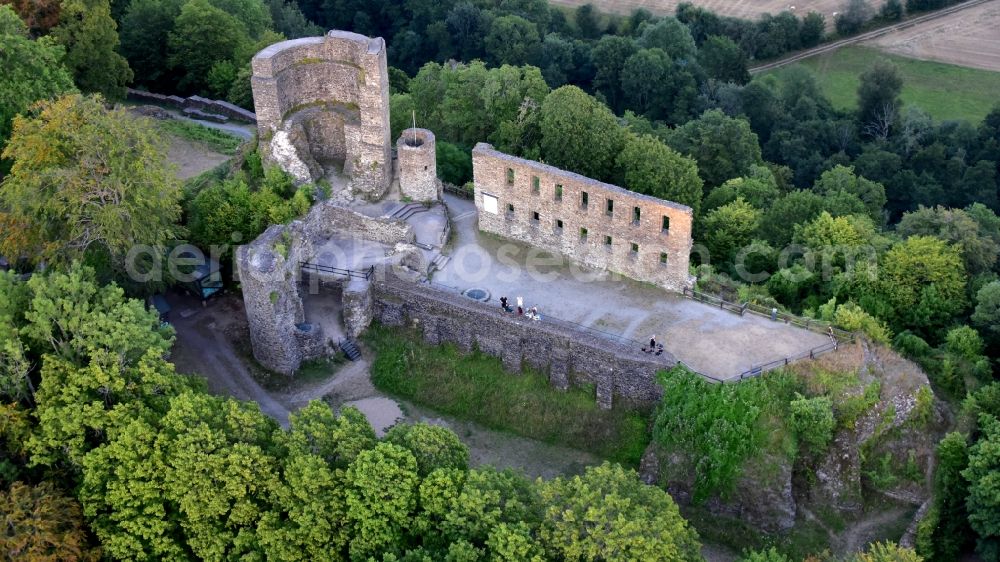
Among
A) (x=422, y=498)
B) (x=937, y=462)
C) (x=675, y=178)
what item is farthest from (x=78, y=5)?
(x=937, y=462)

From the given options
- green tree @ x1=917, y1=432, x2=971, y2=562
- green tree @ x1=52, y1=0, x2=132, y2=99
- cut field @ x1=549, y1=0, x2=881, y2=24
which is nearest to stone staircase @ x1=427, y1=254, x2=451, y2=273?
green tree @ x1=917, y1=432, x2=971, y2=562

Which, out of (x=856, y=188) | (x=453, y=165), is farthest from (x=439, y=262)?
(x=856, y=188)

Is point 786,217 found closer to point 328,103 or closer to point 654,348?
point 654,348

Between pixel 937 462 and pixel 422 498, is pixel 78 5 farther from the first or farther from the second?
pixel 937 462

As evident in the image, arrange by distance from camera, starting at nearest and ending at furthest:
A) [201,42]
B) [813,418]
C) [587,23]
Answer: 1. [813,418]
2. [201,42]
3. [587,23]

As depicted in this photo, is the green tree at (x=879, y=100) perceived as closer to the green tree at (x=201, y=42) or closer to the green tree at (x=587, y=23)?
the green tree at (x=587, y=23)

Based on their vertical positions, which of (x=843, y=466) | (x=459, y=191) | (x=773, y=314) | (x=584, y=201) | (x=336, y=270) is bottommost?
(x=843, y=466)

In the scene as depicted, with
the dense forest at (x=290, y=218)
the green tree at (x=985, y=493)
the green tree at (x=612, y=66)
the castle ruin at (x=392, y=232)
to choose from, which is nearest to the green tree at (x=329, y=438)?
the dense forest at (x=290, y=218)

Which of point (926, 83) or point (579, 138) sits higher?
point (579, 138)
